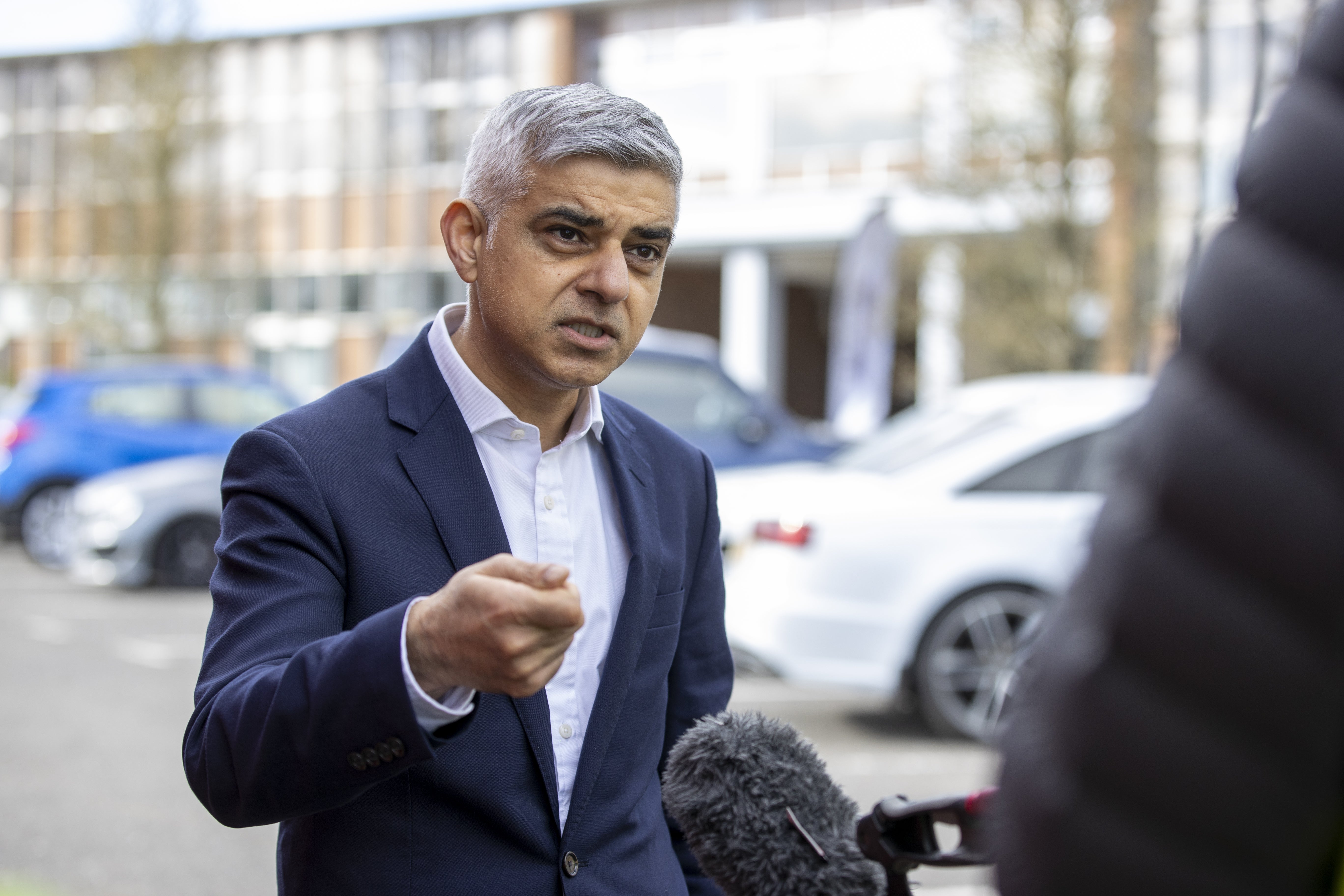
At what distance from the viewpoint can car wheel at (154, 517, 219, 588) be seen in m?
11.3

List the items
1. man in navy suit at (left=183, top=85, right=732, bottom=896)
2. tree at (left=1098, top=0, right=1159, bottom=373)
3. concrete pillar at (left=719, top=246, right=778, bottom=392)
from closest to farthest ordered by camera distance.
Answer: man in navy suit at (left=183, top=85, right=732, bottom=896), tree at (left=1098, top=0, right=1159, bottom=373), concrete pillar at (left=719, top=246, right=778, bottom=392)

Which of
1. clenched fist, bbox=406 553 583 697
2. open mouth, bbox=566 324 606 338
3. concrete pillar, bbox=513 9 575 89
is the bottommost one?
clenched fist, bbox=406 553 583 697

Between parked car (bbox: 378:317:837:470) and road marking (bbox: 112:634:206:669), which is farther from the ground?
parked car (bbox: 378:317:837:470)

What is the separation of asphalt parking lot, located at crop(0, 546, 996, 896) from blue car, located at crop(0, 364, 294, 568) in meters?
3.54

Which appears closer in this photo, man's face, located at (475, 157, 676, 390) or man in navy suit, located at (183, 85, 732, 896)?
man in navy suit, located at (183, 85, 732, 896)

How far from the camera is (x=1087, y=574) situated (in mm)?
505

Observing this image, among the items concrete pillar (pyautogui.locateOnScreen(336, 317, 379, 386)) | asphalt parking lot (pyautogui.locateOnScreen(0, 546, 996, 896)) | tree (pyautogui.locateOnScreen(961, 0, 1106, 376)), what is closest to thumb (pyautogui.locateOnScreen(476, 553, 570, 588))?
asphalt parking lot (pyautogui.locateOnScreen(0, 546, 996, 896))

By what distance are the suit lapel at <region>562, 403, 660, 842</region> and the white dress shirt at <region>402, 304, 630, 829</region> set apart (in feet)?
0.06

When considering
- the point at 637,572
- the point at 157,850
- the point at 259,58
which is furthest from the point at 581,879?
the point at 259,58

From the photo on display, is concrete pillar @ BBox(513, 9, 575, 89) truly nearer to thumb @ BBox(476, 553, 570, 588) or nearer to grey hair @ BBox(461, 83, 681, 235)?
grey hair @ BBox(461, 83, 681, 235)

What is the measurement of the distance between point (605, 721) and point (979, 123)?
48.9 ft

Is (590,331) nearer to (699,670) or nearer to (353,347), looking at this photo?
(699,670)

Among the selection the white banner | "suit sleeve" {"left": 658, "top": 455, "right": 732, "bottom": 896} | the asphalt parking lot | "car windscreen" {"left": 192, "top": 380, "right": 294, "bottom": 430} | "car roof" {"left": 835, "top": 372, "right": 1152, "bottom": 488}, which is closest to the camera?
"suit sleeve" {"left": 658, "top": 455, "right": 732, "bottom": 896}

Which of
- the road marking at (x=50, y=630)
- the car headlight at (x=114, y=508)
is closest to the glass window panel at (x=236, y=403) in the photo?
the car headlight at (x=114, y=508)
